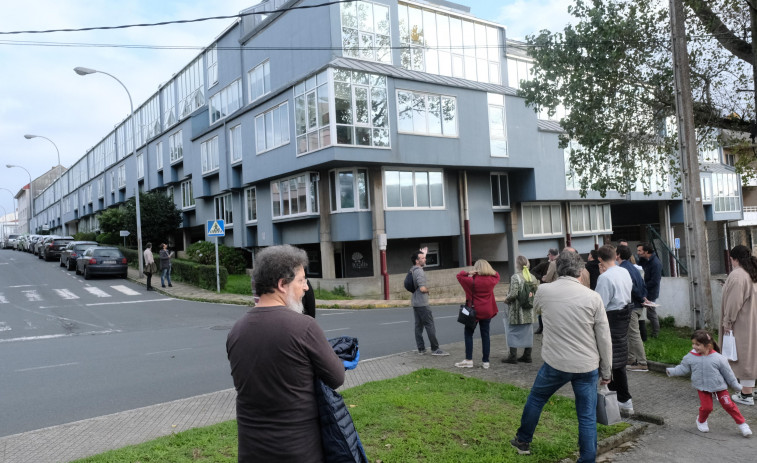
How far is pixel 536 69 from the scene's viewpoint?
1259 centimetres

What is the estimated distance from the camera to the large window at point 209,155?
1206 inches

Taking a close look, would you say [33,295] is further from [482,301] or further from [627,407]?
[627,407]

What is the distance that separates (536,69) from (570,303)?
9388 millimetres

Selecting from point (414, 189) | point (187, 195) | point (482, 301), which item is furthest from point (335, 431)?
point (187, 195)

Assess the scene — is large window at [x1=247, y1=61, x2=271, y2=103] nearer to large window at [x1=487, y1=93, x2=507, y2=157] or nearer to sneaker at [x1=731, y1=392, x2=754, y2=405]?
large window at [x1=487, y1=93, x2=507, y2=157]

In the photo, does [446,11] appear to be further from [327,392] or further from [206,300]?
[327,392]

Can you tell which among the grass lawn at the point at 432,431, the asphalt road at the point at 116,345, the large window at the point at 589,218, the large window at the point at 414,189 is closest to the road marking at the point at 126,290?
the asphalt road at the point at 116,345

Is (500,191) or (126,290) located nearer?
(126,290)

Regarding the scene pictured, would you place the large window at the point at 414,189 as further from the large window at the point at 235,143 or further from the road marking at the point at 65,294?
the road marking at the point at 65,294

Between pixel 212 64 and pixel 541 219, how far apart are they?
21336mm

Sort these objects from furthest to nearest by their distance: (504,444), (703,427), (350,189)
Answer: (350,189) → (703,427) → (504,444)

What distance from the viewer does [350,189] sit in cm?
2195

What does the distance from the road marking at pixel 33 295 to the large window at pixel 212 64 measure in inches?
622

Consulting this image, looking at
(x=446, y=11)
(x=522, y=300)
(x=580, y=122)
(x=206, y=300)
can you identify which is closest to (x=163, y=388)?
(x=522, y=300)
